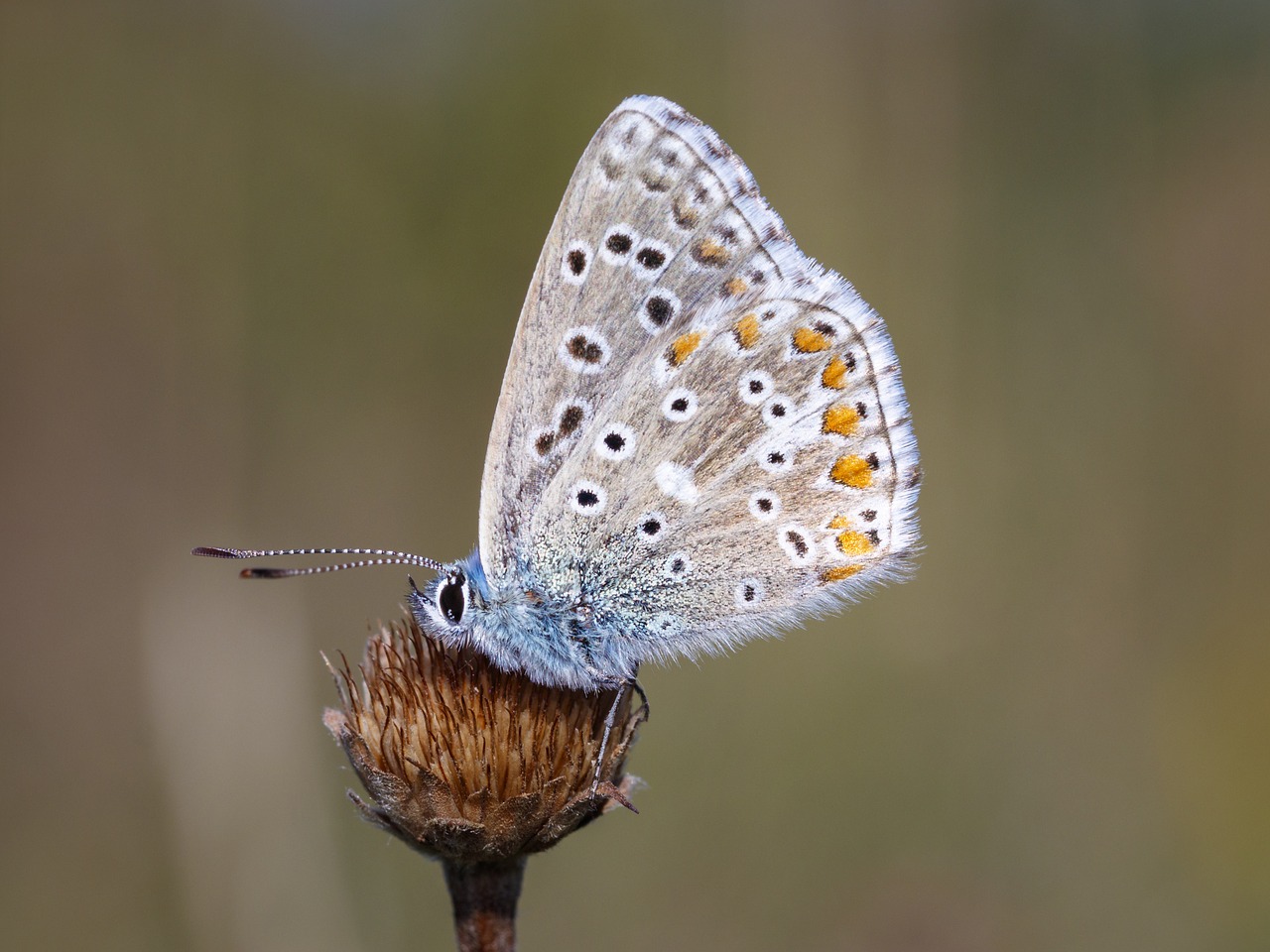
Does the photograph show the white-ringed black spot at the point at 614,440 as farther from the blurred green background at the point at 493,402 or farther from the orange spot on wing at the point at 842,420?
the blurred green background at the point at 493,402

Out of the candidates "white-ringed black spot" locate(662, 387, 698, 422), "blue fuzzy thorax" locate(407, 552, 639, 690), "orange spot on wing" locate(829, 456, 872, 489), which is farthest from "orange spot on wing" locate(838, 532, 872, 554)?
"blue fuzzy thorax" locate(407, 552, 639, 690)

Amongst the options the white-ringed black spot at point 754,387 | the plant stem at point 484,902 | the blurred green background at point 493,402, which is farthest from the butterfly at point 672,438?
the blurred green background at point 493,402

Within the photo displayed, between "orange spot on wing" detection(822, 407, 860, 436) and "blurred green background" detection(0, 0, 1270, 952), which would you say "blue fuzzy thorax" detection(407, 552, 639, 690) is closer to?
"orange spot on wing" detection(822, 407, 860, 436)

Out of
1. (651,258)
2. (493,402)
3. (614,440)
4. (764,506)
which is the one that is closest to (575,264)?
(651,258)

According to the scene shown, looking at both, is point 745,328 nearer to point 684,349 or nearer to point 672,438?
point 684,349

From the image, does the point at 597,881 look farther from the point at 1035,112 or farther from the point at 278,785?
the point at 1035,112

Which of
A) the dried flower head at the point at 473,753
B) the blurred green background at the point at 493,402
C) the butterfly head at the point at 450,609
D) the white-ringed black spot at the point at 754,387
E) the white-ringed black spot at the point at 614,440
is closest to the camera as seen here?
the dried flower head at the point at 473,753

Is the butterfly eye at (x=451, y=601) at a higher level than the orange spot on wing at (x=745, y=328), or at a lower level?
lower

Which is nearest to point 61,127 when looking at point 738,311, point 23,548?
point 23,548
